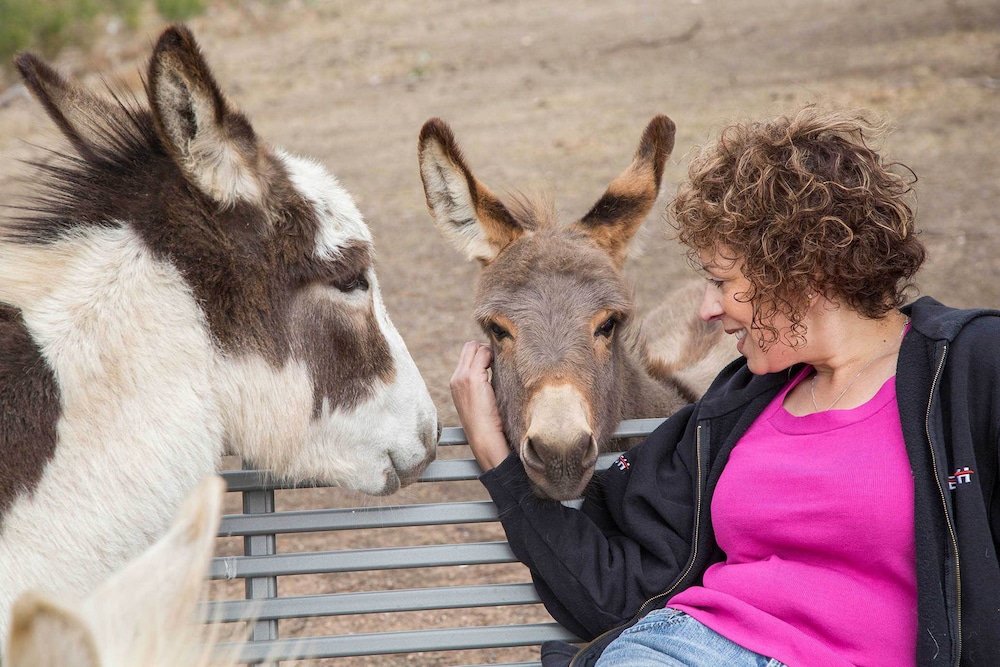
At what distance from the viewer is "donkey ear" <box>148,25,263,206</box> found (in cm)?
183

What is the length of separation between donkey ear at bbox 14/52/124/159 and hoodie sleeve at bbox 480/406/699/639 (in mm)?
1295

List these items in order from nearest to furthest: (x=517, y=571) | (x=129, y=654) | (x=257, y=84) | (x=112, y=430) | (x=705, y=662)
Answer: (x=129, y=654) → (x=112, y=430) → (x=705, y=662) → (x=517, y=571) → (x=257, y=84)

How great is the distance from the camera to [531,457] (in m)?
2.31

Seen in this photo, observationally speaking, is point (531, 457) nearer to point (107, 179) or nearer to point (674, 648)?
point (674, 648)

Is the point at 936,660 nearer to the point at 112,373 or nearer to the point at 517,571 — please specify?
the point at 112,373

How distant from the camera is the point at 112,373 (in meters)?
1.91

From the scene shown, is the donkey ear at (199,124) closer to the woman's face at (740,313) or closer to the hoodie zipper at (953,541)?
the woman's face at (740,313)

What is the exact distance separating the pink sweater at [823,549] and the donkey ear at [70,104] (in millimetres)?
1747

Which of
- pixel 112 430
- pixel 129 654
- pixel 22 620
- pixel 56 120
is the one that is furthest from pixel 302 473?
pixel 22 620

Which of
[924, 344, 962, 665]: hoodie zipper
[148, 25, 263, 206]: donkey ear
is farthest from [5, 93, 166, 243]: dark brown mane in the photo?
[924, 344, 962, 665]: hoodie zipper

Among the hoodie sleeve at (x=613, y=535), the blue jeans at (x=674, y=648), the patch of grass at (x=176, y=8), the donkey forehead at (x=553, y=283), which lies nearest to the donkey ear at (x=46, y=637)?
the blue jeans at (x=674, y=648)

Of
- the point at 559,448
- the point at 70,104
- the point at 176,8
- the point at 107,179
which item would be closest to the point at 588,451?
the point at 559,448

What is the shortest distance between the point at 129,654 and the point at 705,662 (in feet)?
4.58

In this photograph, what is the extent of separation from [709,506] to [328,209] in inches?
48.2
